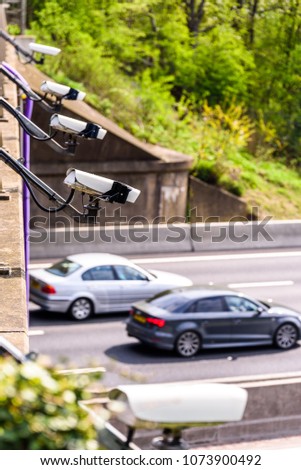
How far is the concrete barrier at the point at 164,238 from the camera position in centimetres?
2962

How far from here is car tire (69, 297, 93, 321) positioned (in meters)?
24.2

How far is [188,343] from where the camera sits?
22.3m

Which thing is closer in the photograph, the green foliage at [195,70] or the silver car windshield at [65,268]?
the silver car windshield at [65,268]

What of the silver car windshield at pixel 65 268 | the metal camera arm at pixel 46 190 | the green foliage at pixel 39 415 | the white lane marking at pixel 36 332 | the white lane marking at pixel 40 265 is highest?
the green foliage at pixel 39 415

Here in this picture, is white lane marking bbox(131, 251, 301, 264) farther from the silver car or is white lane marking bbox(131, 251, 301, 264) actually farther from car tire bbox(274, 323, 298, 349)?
car tire bbox(274, 323, 298, 349)

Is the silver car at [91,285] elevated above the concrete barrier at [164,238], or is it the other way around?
the silver car at [91,285]

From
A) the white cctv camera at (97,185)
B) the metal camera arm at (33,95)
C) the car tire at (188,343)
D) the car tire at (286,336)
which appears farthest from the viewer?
the car tire at (286,336)

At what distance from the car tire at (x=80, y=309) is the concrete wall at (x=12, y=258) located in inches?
406

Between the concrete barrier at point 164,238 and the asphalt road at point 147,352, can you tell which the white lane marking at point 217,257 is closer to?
the concrete barrier at point 164,238

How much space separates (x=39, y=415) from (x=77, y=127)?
6722 millimetres

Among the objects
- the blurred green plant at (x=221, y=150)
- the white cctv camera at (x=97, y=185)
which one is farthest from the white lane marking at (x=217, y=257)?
the white cctv camera at (x=97, y=185)

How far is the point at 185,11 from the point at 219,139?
13.8m
